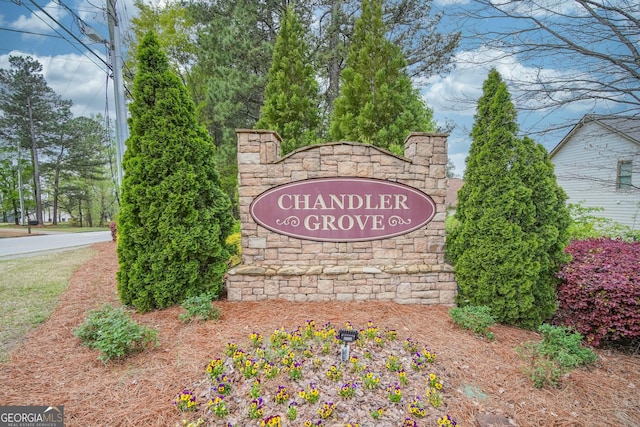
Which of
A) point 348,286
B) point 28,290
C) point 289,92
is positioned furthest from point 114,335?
point 289,92

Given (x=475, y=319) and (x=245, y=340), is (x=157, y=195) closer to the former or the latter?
(x=245, y=340)

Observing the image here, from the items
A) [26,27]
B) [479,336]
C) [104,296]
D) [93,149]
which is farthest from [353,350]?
[93,149]

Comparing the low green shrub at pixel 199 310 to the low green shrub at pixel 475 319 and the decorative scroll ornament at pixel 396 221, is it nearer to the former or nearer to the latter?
the decorative scroll ornament at pixel 396 221

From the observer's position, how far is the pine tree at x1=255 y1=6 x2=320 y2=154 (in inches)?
289

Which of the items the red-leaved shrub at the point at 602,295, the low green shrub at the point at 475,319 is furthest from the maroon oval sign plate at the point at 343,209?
the red-leaved shrub at the point at 602,295

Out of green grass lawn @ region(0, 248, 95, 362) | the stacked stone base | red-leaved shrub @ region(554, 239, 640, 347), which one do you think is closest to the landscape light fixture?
the stacked stone base

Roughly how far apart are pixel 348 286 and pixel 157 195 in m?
2.60

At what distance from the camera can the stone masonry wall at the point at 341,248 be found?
365 centimetres

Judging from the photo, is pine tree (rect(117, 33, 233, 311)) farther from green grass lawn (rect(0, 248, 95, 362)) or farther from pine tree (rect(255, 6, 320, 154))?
pine tree (rect(255, 6, 320, 154))

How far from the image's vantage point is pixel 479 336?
9.53 feet

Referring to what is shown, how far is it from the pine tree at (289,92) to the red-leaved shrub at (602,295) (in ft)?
18.9

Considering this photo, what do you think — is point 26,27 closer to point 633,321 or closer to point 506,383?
point 506,383

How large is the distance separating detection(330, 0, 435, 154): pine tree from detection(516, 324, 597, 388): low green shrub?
505cm

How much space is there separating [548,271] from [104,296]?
5863mm
